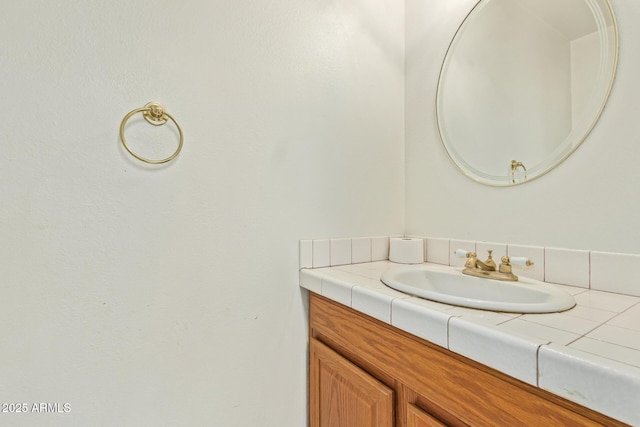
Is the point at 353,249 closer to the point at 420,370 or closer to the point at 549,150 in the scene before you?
the point at 420,370

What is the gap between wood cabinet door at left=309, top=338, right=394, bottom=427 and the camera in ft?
2.21

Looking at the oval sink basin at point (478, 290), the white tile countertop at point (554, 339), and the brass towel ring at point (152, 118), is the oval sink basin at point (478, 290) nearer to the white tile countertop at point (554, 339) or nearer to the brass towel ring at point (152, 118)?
the white tile countertop at point (554, 339)

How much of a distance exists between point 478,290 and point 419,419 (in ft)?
1.37

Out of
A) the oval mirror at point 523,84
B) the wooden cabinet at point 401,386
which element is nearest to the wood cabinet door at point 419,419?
the wooden cabinet at point 401,386

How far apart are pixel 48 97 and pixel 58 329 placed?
21.1 inches

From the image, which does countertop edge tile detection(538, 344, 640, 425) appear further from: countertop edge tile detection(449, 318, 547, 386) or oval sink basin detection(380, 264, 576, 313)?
oval sink basin detection(380, 264, 576, 313)

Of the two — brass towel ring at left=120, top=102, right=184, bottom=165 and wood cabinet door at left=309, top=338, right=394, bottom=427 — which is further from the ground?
brass towel ring at left=120, top=102, right=184, bottom=165

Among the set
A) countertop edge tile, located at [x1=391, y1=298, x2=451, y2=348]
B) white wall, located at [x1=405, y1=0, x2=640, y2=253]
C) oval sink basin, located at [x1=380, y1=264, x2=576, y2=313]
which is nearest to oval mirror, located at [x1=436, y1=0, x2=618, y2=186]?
white wall, located at [x1=405, y1=0, x2=640, y2=253]

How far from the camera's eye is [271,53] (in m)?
0.93

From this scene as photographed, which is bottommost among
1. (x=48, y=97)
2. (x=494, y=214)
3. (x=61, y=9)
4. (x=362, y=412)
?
(x=362, y=412)

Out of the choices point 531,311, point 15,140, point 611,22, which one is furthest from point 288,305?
point 611,22

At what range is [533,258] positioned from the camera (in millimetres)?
845

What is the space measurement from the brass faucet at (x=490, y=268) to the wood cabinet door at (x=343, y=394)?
0.42m

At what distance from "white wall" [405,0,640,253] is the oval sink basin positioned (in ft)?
0.57
